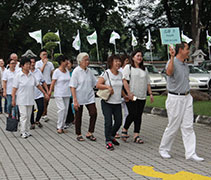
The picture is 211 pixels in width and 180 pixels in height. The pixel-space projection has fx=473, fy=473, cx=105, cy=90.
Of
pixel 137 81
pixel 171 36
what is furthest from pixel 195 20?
pixel 137 81

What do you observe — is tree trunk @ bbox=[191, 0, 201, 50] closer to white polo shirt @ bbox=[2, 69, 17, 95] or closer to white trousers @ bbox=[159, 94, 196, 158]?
white polo shirt @ bbox=[2, 69, 17, 95]

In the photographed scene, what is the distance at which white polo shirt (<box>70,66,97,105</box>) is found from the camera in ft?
30.2

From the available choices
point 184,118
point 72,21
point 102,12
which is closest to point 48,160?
point 184,118

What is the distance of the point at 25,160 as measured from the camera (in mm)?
7312

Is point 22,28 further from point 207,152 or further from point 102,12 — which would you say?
point 207,152

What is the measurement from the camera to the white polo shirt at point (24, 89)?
978cm

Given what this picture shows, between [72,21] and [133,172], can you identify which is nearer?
[133,172]

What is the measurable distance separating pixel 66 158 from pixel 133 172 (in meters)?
1.48

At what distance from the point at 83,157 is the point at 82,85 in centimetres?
208

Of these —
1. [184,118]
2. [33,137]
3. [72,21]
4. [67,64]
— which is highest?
[72,21]

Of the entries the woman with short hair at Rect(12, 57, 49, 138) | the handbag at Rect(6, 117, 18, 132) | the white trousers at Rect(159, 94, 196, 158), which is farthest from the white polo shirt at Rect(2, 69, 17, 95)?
the white trousers at Rect(159, 94, 196, 158)

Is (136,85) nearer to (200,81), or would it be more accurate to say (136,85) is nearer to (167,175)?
(167,175)

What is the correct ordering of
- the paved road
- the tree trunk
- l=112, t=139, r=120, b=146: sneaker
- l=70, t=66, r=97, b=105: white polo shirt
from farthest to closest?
the tree trunk < l=70, t=66, r=97, b=105: white polo shirt < l=112, t=139, r=120, b=146: sneaker < the paved road

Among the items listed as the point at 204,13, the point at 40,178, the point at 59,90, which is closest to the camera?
the point at 40,178
